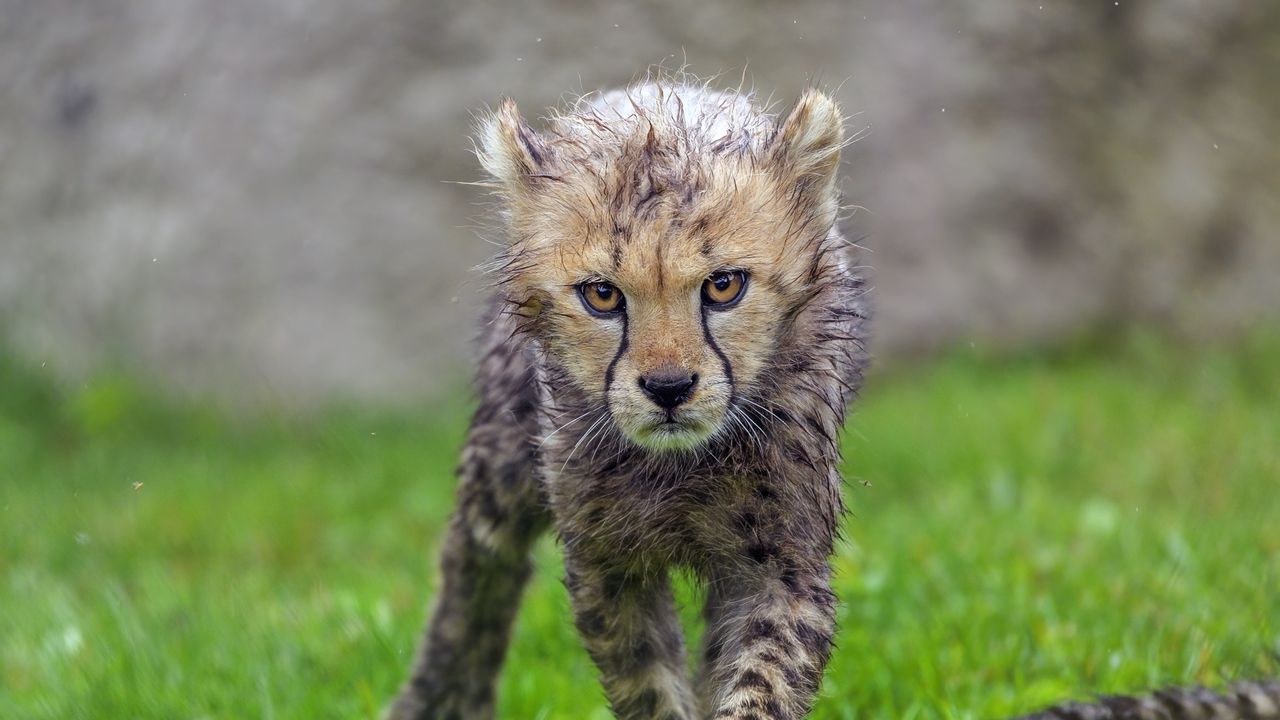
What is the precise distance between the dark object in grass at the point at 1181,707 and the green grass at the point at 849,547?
1.59 ft

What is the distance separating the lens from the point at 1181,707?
12.4ft

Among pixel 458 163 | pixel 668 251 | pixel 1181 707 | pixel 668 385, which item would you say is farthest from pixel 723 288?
pixel 458 163

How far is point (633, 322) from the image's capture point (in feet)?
11.0

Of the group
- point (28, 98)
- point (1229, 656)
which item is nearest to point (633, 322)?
point (1229, 656)

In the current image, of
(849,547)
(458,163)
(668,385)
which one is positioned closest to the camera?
(668,385)

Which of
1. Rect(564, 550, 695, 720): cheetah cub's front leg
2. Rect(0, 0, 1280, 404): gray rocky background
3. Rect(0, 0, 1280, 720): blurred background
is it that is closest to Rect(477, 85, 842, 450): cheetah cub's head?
Rect(564, 550, 695, 720): cheetah cub's front leg

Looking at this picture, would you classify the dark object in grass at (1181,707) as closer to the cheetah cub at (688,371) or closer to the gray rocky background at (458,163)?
the cheetah cub at (688,371)

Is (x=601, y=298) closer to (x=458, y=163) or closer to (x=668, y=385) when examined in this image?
(x=668, y=385)

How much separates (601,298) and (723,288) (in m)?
0.30

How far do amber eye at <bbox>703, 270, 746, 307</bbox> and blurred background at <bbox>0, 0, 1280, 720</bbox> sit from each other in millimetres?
4305

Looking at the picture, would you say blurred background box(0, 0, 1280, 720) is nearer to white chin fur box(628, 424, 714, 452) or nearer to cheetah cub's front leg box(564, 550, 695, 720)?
cheetah cub's front leg box(564, 550, 695, 720)

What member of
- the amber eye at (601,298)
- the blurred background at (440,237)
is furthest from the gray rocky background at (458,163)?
the amber eye at (601,298)

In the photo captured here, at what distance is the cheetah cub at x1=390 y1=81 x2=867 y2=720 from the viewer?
3.37 metres

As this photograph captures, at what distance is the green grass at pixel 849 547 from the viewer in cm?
488
